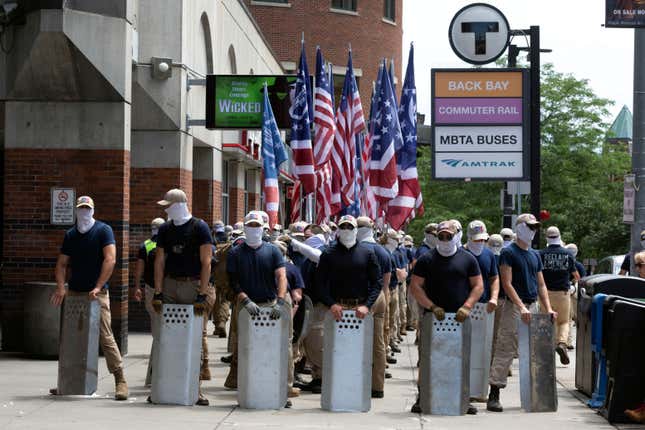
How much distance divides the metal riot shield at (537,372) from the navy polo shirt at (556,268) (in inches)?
221

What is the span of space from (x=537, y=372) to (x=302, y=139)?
10.6 meters

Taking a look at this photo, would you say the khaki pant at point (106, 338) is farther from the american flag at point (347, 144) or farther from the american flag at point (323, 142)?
the american flag at point (347, 144)

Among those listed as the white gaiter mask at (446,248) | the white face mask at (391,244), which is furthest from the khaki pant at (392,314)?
the white gaiter mask at (446,248)

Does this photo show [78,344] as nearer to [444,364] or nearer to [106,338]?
[106,338]

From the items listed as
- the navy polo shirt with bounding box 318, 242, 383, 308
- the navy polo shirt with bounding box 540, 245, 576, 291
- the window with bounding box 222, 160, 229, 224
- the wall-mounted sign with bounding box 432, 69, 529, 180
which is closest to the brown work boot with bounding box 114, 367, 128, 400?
the navy polo shirt with bounding box 318, 242, 383, 308

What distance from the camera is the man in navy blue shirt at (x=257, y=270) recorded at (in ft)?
40.7

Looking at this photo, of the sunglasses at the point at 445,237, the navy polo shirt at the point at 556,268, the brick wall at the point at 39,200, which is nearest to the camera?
the sunglasses at the point at 445,237

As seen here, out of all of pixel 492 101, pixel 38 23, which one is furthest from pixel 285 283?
pixel 492 101

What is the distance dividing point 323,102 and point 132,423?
1444 centimetres

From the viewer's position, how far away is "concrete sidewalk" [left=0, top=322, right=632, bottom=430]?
11117mm

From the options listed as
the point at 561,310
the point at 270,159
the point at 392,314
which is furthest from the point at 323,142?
the point at 561,310

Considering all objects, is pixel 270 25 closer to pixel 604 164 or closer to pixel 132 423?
pixel 604 164

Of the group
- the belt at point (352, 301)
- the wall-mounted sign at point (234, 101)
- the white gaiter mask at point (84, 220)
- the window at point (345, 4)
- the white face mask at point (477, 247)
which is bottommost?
the belt at point (352, 301)

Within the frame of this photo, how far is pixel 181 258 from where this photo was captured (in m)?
12.4
